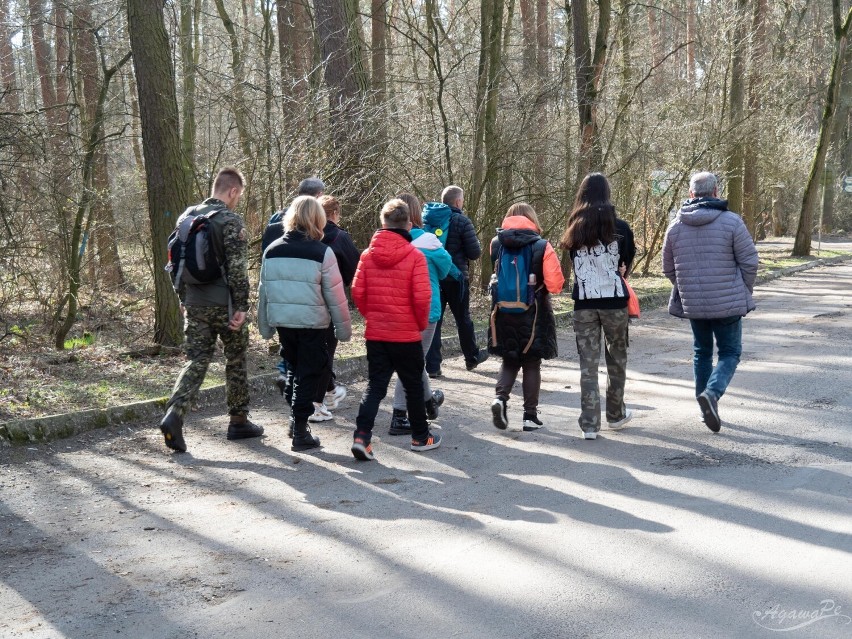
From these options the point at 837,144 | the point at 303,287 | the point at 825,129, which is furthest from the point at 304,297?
the point at 837,144

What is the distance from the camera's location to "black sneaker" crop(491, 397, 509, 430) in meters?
7.57

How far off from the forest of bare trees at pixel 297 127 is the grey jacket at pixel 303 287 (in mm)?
3596

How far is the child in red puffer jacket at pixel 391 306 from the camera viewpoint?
6.85 meters

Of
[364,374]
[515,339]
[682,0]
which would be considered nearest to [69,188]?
[364,374]

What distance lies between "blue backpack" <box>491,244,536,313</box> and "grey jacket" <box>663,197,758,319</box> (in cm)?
125

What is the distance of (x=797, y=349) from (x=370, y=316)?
6.56 meters

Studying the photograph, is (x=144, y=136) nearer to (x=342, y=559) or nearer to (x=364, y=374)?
(x=364, y=374)

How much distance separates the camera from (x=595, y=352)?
7387 millimetres

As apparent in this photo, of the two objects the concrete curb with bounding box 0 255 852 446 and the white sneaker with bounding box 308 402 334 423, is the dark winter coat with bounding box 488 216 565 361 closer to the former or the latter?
the white sneaker with bounding box 308 402 334 423

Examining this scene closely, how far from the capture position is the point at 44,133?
32.2 feet

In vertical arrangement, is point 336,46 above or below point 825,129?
above

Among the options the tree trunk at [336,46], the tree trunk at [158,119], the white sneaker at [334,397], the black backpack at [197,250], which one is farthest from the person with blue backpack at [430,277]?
the tree trunk at [336,46]

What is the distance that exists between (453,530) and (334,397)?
3.89 meters

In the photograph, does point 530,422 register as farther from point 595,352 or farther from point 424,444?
point 424,444
